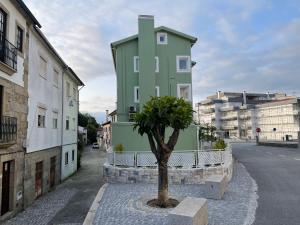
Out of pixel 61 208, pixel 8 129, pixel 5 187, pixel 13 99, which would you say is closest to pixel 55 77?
pixel 13 99

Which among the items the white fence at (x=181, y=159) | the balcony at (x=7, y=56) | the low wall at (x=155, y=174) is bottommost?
the low wall at (x=155, y=174)

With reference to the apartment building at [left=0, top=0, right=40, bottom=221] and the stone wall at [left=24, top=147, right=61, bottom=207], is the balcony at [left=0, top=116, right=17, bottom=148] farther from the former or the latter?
the stone wall at [left=24, top=147, right=61, bottom=207]

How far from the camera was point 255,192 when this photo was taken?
41.1 feet

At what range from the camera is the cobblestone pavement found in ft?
29.0

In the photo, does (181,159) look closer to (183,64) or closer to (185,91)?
(185,91)

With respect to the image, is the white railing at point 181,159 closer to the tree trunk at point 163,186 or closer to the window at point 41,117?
the tree trunk at point 163,186

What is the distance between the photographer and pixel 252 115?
8038 centimetres

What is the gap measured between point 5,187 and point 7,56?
5.49 meters

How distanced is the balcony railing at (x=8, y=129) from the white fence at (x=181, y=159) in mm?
6178

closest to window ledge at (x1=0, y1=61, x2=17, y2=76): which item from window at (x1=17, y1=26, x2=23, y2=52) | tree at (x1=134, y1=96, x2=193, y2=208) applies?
window at (x1=17, y1=26, x2=23, y2=52)

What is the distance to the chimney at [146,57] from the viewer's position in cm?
2262

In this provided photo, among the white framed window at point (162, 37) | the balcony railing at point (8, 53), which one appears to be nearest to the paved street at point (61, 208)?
the balcony railing at point (8, 53)

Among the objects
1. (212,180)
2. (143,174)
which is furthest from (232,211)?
(143,174)

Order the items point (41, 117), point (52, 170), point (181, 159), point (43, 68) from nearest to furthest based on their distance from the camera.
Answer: point (181, 159) < point (41, 117) < point (43, 68) < point (52, 170)
